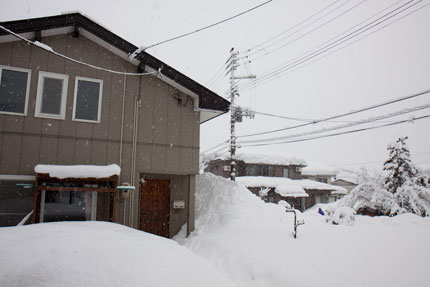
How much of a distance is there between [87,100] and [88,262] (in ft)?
24.6

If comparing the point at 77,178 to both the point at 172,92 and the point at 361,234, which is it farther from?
the point at 361,234

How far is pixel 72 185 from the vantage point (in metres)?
8.90

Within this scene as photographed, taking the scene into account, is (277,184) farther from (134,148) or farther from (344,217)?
(134,148)

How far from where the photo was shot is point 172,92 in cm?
1036

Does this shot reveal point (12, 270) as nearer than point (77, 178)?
Yes

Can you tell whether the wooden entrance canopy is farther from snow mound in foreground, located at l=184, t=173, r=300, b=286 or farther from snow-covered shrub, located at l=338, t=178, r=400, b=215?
snow-covered shrub, located at l=338, t=178, r=400, b=215

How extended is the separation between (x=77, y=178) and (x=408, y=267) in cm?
850

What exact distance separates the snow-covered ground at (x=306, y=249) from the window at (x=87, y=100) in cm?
519

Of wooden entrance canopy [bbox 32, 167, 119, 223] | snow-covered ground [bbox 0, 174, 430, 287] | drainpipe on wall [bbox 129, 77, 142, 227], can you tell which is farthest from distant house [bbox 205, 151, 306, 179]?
wooden entrance canopy [bbox 32, 167, 119, 223]

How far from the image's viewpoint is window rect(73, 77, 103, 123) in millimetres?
9141

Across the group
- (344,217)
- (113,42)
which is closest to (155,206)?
(113,42)

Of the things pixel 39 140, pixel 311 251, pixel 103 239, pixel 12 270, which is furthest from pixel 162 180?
pixel 12 270

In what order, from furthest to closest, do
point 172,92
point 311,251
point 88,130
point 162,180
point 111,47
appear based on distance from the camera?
point 162,180, point 172,92, point 111,47, point 88,130, point 311,251

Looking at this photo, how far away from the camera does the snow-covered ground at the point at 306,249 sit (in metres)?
5.73
